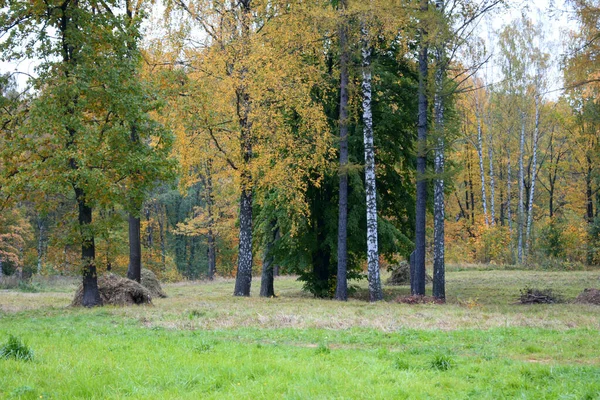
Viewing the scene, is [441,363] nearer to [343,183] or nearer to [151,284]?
[343,183]

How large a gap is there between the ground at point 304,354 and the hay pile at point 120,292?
2.15m

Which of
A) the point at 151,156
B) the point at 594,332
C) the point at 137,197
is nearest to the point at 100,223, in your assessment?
the point at 137,197

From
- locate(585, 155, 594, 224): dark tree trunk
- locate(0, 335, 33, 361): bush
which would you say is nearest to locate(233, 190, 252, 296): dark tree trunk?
locate(0, 335, 33, 361): bush

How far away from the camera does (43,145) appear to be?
570 inches

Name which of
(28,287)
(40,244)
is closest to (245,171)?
(28,287)

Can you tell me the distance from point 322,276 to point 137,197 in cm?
907

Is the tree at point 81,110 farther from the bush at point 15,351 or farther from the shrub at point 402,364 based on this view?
the shrub at point 402,364

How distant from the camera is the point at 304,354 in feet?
25.7

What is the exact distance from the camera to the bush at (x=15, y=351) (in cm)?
709

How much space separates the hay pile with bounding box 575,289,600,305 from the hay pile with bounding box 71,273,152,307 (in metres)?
12.9

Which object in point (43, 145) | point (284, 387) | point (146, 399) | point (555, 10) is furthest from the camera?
point (555, 10)

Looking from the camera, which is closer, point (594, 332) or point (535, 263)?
point (594, 332)

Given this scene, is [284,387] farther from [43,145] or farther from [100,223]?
[43,145]

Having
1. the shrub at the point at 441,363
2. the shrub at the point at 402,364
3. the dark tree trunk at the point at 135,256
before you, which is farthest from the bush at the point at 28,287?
the shrub at the point at 441,363
